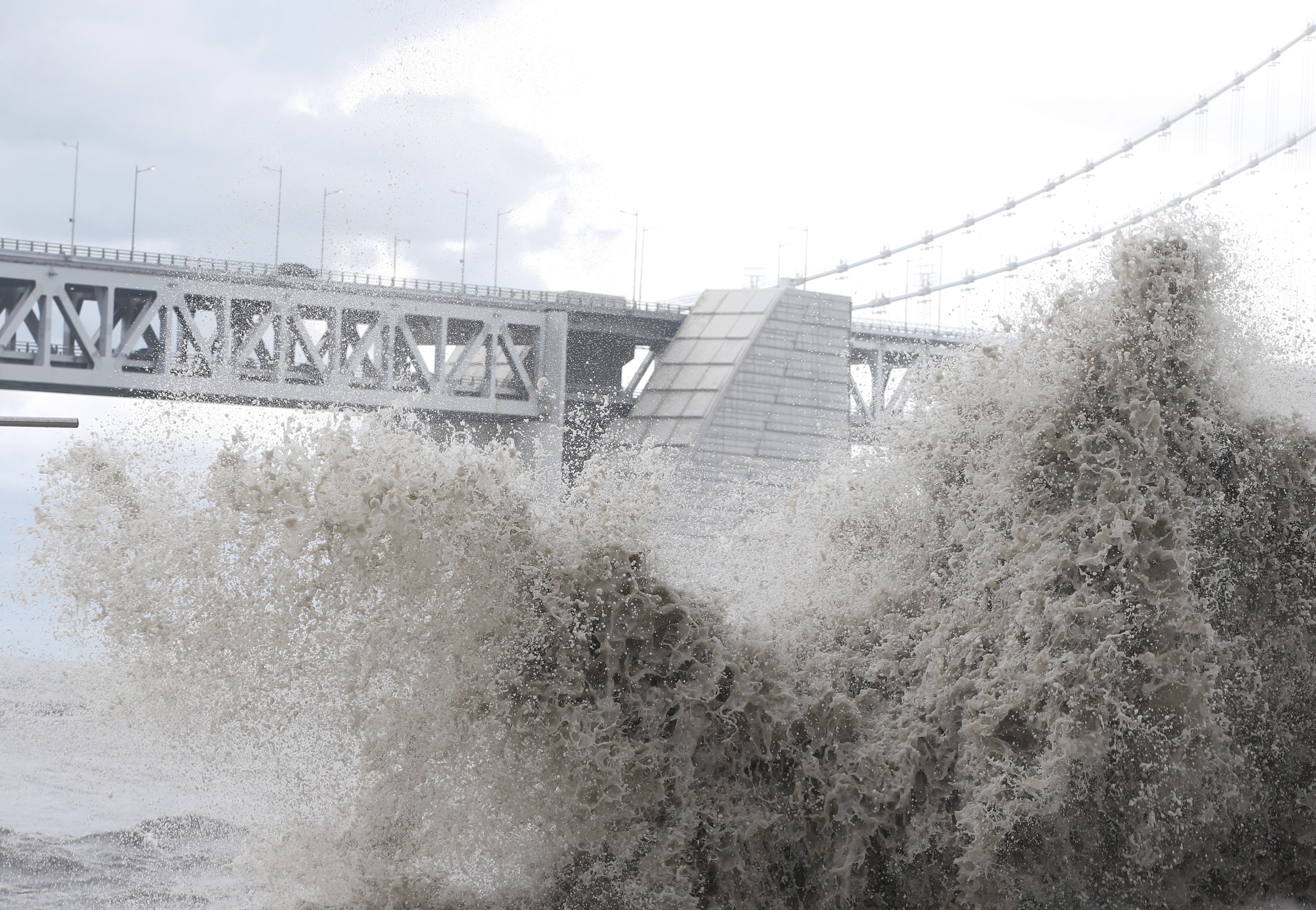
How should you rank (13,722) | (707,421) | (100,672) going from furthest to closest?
(707,421) → (13,722) → (100,672)

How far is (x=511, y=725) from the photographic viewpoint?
→ 627cm

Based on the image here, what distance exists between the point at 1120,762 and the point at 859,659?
1.62 m

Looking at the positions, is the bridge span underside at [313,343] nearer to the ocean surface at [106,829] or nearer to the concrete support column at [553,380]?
the concrete support column at [553,380]

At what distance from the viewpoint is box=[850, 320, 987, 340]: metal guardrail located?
4266 centimetres

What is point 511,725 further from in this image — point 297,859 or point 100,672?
point 100,672

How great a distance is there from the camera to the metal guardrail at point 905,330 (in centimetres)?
4266

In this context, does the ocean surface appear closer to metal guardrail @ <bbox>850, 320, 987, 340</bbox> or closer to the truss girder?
the truss girder

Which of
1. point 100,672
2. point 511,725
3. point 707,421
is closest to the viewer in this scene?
point 511,725

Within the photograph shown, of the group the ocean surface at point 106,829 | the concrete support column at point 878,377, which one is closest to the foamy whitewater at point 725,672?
the ocean surface at point 106,829

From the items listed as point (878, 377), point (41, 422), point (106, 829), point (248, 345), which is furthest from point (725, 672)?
point (878, 377)

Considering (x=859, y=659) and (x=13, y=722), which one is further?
(x=13, y=722)

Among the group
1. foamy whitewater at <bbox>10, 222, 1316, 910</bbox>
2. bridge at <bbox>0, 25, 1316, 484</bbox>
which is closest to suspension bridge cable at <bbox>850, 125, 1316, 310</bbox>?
bridge at <bbox>0, 25, 1316, 484</bbox>

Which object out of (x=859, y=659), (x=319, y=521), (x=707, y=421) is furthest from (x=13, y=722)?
(x=707, y=421)

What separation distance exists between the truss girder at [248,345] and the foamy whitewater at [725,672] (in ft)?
78.5
